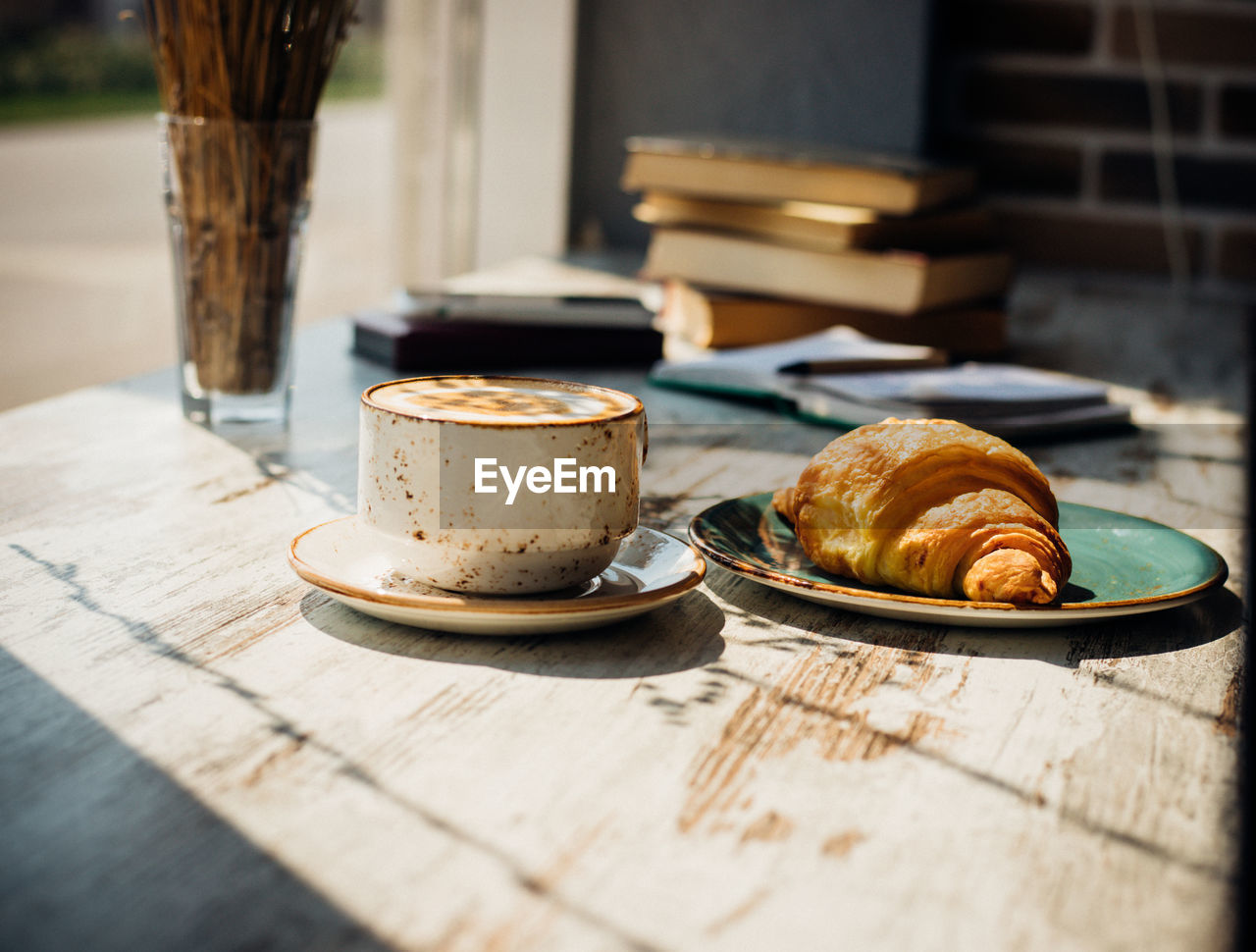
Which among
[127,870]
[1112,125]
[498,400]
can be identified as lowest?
[127,870]

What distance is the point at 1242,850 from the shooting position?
0.45 m

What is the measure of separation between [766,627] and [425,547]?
17 centimetres

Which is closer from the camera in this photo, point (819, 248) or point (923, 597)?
point (923, 597)

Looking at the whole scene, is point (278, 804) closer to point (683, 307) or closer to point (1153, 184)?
point (683, 307)

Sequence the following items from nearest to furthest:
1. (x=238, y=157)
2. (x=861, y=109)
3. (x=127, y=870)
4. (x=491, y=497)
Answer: (x=127, y=870) < (x=491, y=497) < (x=238, y=157) < (x=861, y=109)

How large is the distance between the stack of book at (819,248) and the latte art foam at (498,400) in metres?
0.79

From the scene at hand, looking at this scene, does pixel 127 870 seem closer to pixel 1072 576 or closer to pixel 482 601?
pixel 482 601

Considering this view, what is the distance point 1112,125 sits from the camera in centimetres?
218

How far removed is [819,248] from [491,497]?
0.91 meters

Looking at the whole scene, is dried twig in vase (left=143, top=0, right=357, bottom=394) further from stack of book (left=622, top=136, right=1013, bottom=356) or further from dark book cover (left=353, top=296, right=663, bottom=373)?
stack of book (left=622, top=136, right=1013, bottom=356)

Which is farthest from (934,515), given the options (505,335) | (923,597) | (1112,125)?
(1112,125)

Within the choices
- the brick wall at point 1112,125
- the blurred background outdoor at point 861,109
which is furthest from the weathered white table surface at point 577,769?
the brick wall at point 1112,125

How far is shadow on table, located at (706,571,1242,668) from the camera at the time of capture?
623 millimetres

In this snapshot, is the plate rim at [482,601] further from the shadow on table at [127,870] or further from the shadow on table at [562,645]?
the shadow on table at [127,870]
